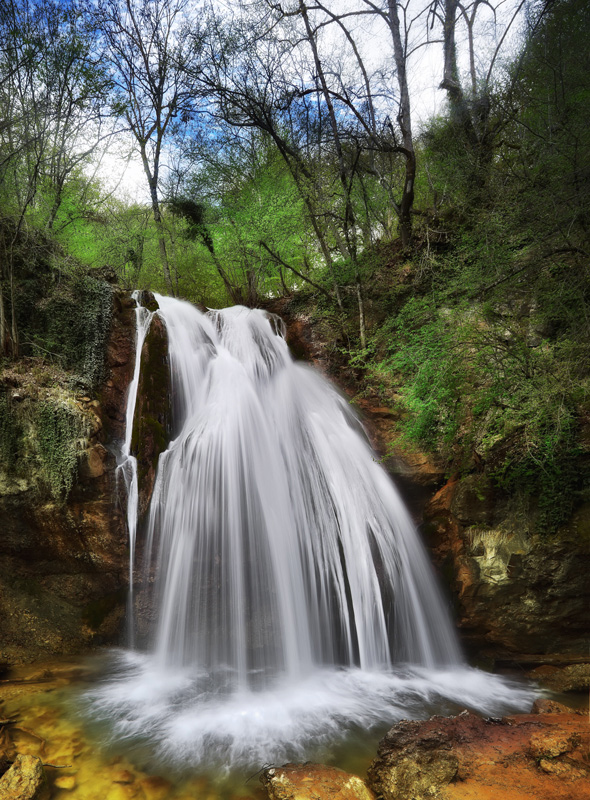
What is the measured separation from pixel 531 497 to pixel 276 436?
416 cm

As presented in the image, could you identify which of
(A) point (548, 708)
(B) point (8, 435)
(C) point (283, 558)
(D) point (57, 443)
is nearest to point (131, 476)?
(D) point (57, 443)

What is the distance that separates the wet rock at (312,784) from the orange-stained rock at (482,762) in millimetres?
240

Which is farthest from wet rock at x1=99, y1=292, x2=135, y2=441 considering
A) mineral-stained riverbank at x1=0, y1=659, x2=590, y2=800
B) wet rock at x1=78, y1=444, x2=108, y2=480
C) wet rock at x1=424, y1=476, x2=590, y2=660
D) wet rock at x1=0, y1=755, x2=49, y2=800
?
wet rock at x1=424, y1=476, x2=590, y2=660

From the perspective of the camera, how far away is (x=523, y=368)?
4.68 meters

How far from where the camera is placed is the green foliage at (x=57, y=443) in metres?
5.55

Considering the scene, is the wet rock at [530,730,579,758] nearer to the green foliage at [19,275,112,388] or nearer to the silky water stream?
the silky water stream

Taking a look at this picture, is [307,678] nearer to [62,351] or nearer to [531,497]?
[531,497]

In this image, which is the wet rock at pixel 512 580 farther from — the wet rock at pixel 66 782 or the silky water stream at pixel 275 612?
the wet rock at pixel 66 782

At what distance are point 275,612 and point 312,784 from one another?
267cm

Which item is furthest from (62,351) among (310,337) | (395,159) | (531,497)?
(395,159)

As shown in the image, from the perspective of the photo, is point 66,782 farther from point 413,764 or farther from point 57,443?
point 57,443

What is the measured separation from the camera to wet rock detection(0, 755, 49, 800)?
2.67 meters

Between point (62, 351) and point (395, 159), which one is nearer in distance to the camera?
point (62, 351)

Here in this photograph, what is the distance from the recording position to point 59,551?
5.60 metres
